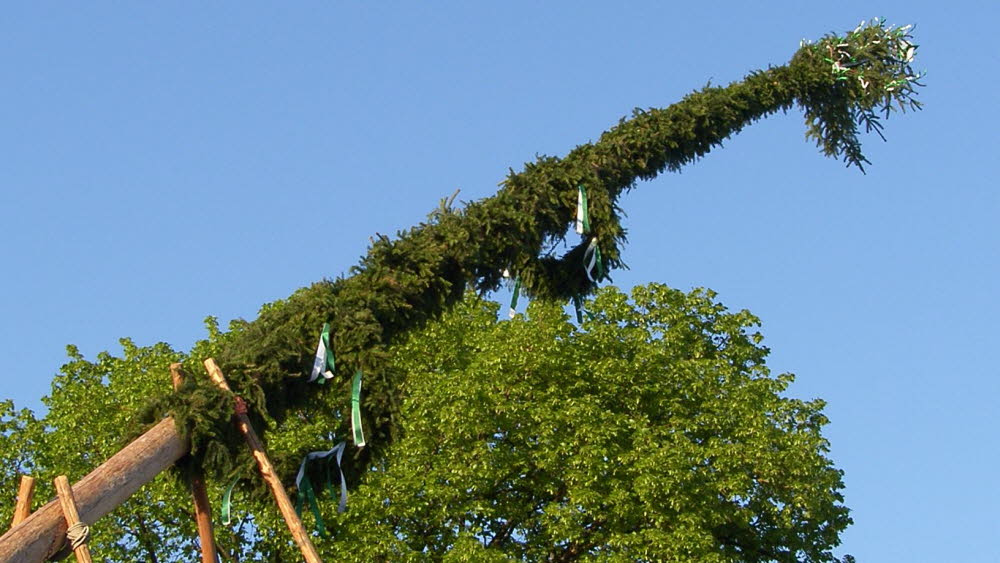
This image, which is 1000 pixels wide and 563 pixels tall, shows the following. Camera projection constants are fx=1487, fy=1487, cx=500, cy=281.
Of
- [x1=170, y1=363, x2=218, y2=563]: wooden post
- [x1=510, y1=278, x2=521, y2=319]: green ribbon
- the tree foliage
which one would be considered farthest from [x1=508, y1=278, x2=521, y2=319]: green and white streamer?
the tree foliage

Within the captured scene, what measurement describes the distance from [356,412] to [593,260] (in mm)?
2418

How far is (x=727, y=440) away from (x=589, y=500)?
3.12m

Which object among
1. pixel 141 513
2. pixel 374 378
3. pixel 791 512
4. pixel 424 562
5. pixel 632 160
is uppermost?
pixel 141 513

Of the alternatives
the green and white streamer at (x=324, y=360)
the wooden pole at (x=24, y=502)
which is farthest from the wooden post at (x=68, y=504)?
the green and white streamer at (x=324, y=360)

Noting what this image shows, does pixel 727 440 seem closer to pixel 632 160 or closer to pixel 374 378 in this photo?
pixel 632 160

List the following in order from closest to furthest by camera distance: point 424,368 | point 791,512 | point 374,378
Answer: point 374,378, point 791,512, point 424,368

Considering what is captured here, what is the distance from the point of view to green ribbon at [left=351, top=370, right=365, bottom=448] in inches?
432

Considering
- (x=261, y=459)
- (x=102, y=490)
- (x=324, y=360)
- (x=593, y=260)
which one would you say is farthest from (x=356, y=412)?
(x=593, y=260)

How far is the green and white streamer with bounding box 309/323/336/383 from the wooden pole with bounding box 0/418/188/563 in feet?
3.69

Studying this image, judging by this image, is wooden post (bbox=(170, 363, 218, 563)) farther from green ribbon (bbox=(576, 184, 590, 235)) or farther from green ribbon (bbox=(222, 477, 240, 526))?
green ribbon (bbox=(576, 184, 590, 235))

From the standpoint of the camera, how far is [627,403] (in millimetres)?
26578

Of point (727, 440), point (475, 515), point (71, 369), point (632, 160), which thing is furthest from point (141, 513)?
point (632, 160)

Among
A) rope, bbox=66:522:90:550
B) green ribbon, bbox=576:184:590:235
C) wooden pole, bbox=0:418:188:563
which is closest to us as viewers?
wooden pole, bbox=0:418:188:563

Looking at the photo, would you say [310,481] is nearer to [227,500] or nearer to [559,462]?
[227,500]
